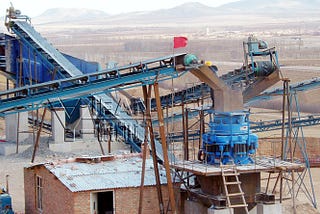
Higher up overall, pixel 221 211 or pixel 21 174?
pixel 221 211

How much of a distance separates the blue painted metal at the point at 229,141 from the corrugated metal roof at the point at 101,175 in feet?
5.40

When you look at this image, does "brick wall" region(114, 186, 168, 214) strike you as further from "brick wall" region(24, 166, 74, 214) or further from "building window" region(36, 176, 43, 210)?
"building window" region(36, 176, 43, 210)

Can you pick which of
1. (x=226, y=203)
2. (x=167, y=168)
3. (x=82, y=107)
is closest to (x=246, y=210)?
(x=226, y=203)

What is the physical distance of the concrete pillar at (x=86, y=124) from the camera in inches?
1602

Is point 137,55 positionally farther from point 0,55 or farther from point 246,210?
→ point 246,210

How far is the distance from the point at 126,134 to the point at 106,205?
11544mm

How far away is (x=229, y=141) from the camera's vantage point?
25.2 m

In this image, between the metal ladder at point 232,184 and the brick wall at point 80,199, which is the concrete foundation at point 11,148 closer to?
the brick wall at point 80,199

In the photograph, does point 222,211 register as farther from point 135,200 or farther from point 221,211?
point 135,200

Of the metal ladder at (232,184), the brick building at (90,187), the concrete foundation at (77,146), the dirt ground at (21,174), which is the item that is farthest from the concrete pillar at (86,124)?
the metal ladder at (232,184)

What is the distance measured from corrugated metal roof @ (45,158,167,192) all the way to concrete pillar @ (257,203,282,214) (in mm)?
2739

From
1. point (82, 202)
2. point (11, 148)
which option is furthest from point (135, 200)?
point (11, 148)

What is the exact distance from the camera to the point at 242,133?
83.6 feet

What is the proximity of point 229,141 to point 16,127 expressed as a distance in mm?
18032
